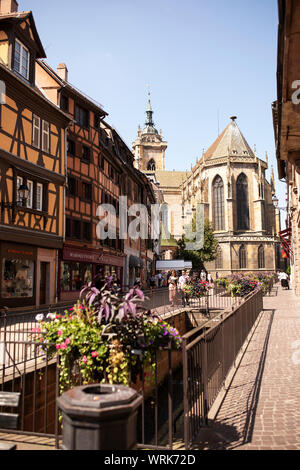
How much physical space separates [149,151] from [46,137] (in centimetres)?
8186

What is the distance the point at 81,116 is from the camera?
24328 mm

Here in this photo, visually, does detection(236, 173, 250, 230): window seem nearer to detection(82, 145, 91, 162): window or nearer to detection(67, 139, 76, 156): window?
detection(82, 145, 91, 162): window

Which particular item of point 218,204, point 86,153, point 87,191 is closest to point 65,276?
point 87,191

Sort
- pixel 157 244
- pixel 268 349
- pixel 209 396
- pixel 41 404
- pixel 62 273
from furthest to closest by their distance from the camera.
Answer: pixel 157 244 < pixel 62 273 < pixel 268 349 < pixel 41 404 < pixel 209 396

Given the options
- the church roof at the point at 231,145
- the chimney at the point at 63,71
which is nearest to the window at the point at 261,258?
the church roof at the point at 231,145

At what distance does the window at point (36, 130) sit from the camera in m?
18.5

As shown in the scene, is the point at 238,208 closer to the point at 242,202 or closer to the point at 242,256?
the point at 242,202

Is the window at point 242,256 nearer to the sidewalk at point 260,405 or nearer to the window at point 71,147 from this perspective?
the window at point 71,147

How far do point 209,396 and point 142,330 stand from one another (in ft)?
8.30

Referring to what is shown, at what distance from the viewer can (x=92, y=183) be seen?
81.1 feet

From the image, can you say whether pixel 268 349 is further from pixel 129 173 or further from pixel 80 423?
pixel 129 173

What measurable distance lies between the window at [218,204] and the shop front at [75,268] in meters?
45.6

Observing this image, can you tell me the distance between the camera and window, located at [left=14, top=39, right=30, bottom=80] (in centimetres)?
1764
